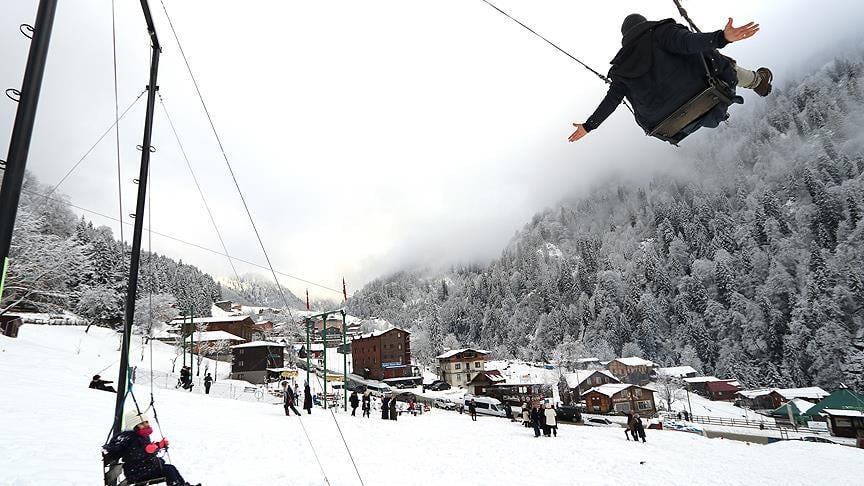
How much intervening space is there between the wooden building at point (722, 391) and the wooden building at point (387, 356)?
7212 centimetres

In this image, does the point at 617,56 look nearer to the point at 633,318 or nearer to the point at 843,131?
the point at 633,318

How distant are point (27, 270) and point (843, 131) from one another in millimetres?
224677

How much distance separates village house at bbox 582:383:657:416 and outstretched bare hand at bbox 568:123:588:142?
80285 mm

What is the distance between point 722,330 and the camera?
12338 centimetres

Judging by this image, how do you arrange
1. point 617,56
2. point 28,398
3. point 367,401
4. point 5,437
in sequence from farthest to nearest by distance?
point 367,401, point 28,398, point 5,437, point 617,56

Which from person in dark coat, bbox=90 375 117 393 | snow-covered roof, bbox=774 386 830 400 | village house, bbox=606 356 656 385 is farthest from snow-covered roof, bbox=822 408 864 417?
person in dark coat, bbox=90 375 117 393

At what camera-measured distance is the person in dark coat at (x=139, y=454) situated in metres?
6.26

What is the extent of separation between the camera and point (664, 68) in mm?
4391

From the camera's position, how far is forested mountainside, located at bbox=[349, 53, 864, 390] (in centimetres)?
10406

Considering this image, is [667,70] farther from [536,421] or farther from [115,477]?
[536,421]

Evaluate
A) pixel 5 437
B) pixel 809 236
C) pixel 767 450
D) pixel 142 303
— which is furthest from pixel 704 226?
pixel 5 437

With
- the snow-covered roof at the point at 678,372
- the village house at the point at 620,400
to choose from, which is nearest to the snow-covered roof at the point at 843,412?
the village house at the point at 620,400

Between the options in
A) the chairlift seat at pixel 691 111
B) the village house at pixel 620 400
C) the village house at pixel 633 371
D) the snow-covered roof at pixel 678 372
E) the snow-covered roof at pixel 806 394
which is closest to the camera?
the chairlift seat at pixel 691 111

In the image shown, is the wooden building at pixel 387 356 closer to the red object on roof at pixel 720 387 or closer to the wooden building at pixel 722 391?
the wooden building at pixel 722 391
